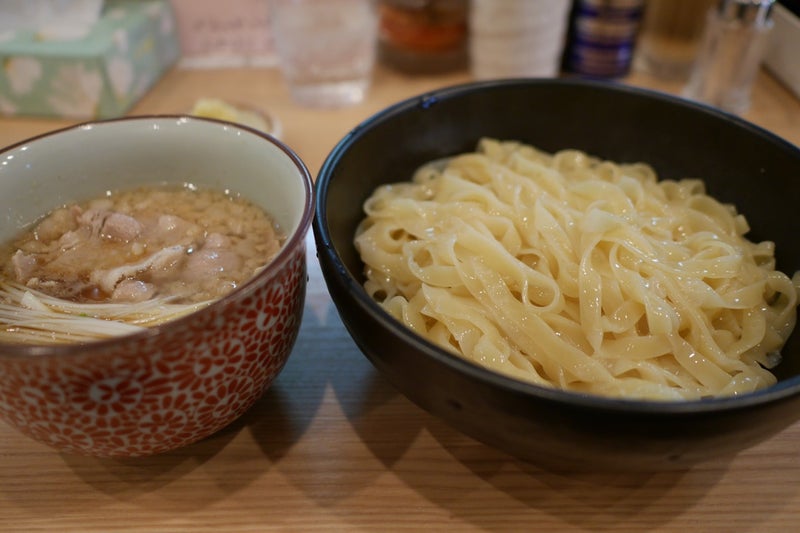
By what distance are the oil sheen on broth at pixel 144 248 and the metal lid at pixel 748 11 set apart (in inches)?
80.1

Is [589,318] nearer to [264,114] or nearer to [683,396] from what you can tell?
[683,396]

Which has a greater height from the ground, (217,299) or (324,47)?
(217,299)

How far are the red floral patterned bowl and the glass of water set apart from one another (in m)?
1.31

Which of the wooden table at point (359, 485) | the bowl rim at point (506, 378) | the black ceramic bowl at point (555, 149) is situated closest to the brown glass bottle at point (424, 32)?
the black ceramic bowl at point (555, 149)

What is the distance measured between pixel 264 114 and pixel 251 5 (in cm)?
85

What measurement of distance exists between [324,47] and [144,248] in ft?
5.27

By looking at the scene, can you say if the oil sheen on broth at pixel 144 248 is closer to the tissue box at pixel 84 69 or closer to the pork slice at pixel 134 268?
the pork slice at pixel 134 268

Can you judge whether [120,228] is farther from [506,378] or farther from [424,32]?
[424,32]

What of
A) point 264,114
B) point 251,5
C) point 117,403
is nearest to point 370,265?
point 117,403

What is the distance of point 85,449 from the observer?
0.92 metres

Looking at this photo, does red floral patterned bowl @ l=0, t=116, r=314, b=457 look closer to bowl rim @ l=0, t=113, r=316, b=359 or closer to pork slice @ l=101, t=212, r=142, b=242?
bowl rim @ l=0, t=113, r=316, b=359

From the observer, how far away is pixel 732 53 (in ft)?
7.70

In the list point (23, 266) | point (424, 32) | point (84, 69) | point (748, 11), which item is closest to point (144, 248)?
point (23, 266)

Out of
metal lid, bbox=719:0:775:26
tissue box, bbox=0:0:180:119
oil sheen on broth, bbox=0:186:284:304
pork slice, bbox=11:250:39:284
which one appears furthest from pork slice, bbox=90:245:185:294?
metal lid, bbox=719:0:775:26
